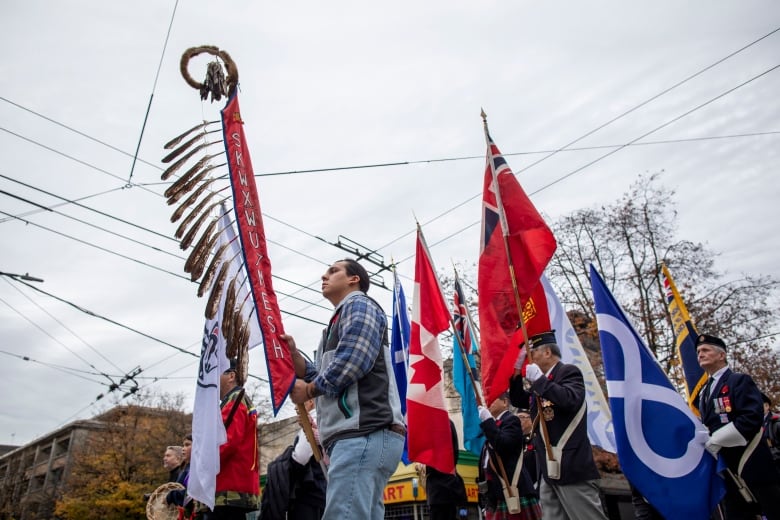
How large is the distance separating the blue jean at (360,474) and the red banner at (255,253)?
0.45 meters


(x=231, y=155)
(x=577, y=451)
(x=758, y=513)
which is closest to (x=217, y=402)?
(x=231, y=155)

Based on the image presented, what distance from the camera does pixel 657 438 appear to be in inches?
187

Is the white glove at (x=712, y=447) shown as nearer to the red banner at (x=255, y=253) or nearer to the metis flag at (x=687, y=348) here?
the metis flag at (x=687, y=348)

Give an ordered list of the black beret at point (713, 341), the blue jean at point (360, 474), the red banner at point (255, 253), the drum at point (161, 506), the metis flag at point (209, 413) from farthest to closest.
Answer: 1. the drum at point (161, 506)
2. the black beret at point (713, 341)
3. the metis flag at point (209, 413)
4. the red banner at point (255, 253)
5. the blue jean at point (360, 474)

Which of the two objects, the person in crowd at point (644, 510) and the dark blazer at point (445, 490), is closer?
the person in crowd at point (644, 510)

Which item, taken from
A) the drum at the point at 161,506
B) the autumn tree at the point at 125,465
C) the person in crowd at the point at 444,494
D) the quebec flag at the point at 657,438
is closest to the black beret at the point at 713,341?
the quebec flag at the point at 657,438

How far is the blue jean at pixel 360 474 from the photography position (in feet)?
9.53

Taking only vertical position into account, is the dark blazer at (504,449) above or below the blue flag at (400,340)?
below

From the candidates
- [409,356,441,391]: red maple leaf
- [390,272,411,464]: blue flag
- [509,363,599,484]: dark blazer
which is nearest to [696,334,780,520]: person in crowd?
[509,363,599,484]: dark blazer

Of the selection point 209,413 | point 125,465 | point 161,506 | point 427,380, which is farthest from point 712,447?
point 125,465

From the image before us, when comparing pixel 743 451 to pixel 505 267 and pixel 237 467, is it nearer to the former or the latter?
pixel 505 267

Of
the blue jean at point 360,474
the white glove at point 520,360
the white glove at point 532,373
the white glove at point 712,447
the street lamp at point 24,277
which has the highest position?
the street lamp at point 24,277

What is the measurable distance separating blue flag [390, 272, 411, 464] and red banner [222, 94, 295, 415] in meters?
5.40

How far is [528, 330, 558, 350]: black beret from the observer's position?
219 inches
